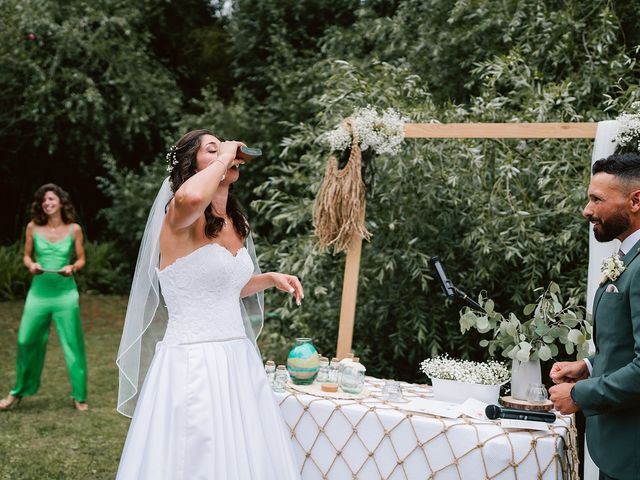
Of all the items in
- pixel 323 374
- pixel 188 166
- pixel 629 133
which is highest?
pixel 629 133

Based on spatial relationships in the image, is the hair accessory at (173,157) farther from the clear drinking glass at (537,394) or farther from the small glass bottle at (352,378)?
the clear drinking glass at (537,394)

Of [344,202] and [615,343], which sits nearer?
[615,343]

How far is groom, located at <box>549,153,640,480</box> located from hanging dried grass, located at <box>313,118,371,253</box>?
186 cm

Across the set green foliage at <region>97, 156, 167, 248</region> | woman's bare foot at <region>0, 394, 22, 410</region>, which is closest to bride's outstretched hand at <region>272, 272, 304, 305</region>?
woman's bare foot at <region>0, 394, 22, 410</region>

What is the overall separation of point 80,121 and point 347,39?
5.03 m

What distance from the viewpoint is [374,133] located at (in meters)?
4.20

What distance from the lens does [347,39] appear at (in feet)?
27.3

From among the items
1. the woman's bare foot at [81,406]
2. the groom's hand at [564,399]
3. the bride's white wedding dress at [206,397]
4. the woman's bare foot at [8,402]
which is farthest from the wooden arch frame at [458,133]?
the woman's bare foot at [8,402]

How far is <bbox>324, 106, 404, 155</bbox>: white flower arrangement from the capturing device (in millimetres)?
4203

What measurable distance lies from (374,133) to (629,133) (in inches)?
54.3

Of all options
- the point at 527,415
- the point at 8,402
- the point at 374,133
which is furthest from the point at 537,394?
the point at 8,402

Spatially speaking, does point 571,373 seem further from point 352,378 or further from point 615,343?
point 352,378

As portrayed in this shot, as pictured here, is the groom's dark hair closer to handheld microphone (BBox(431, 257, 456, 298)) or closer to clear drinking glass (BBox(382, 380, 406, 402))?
handheld microphone (BBox(431, 257, 456, 298))

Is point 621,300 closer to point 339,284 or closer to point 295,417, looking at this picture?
point 295,417
